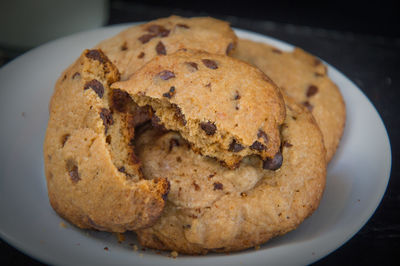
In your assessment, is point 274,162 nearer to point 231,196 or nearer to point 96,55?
point 231,196

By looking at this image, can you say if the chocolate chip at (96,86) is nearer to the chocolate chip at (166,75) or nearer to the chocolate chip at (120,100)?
the chocolate chip at (120,100)

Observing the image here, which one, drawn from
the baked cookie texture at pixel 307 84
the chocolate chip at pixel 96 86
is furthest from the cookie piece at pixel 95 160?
the baked cookie texture at pixel 307 84

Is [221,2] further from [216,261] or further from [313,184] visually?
[216,261]

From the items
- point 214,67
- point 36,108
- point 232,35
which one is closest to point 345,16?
point 232,35

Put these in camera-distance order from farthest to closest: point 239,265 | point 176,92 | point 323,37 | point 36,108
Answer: point 323,37, point 36,108, point 176,92, point 239,265

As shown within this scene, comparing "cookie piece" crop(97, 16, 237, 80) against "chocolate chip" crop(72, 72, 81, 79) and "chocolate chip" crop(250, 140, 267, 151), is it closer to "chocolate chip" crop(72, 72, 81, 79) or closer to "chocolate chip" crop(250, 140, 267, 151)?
"chocolate chip" crop(72, 72, 81, 79)

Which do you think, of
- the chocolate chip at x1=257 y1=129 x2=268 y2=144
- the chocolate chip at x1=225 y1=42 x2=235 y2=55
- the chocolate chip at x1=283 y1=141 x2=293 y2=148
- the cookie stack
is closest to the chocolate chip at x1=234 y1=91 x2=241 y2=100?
the cookie stack

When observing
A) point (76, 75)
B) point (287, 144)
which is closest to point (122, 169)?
point (76, 75)
